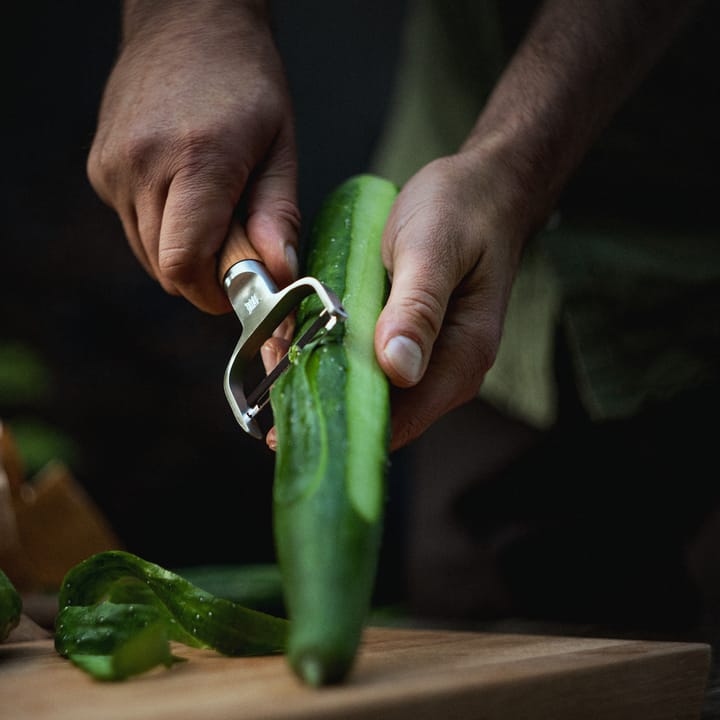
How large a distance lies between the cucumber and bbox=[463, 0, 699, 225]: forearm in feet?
1.12

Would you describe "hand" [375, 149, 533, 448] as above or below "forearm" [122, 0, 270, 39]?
below

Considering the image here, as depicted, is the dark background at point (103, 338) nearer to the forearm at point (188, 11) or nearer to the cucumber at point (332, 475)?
the forearm at point (188, 11)

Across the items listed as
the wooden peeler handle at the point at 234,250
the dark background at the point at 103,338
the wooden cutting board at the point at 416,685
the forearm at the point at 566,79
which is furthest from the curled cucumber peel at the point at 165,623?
the dark background at the point at 103,338

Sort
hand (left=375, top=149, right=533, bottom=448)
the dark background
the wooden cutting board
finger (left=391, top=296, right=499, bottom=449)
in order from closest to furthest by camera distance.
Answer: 1. the wooden cutting board
2. hand (left=375, top=149, right=533, bottom=448)
3. finger (left=391, top=296, right=499, bottom=449)
4. the dark background

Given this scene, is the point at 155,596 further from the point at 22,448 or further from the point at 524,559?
the point at 22,448

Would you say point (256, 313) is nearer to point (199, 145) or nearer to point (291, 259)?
point (291, 259)

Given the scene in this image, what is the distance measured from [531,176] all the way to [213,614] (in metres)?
0.76

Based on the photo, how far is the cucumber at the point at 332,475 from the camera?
0.74m

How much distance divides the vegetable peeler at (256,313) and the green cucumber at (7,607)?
32cm

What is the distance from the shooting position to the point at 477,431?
238cm

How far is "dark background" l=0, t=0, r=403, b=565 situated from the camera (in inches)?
133

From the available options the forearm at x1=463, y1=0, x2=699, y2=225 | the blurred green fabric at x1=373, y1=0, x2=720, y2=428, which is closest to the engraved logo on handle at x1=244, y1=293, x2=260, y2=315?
the forearm at x1=463, y1=0, x2=699, y2=225

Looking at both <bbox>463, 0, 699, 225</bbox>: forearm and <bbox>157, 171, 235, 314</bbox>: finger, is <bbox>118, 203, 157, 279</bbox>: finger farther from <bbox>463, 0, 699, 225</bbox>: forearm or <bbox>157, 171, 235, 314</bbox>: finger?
<bbox>463, 0, 699, 225</bbox>: forearm

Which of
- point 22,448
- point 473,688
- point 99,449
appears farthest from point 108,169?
point 99,449
